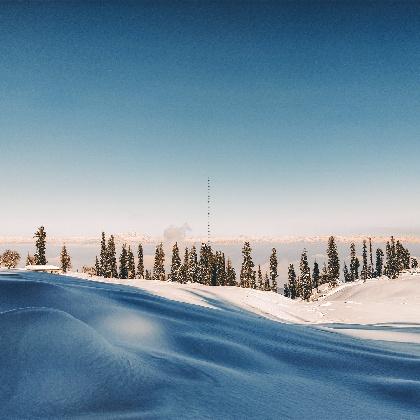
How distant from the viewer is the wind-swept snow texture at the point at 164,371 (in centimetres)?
199

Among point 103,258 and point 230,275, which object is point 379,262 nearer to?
point 230,275

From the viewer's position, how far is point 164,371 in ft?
8.03

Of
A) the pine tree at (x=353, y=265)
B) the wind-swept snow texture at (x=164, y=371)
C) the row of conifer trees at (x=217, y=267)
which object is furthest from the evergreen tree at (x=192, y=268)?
the wind-swept snow texture at (x=164, y=371)

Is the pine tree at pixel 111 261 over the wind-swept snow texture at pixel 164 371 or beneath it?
beneath

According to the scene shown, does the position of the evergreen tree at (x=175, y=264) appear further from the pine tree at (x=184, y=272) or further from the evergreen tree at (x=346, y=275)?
the evergreen tree at (x=346, y=275)

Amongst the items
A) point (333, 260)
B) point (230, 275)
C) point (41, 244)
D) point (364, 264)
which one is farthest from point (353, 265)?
point (41, 244)

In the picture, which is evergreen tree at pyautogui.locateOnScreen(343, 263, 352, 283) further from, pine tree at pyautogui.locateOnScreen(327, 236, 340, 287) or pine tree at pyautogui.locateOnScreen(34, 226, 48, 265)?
pine tree at pyautogui.locateOnScreen(34, 226, 48, 265)

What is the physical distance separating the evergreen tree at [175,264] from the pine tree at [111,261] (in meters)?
14.1

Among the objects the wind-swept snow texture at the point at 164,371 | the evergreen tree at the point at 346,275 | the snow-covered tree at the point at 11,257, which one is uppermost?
the wind-swept snow texture at the point at 164,371

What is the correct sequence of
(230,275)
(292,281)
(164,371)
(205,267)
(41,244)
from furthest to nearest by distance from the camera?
(292,281)
(230,275)
(205,267)
(41,244)
(164,371)

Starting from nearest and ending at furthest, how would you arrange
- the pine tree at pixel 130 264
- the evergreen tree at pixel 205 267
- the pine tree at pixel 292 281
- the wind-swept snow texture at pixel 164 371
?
the wind-swept snow texture at pixel 164 371 < the evergreen tree at pixel 205 267 < the pine tree at pixel 130 264 < the pine tree at pixel 292 281

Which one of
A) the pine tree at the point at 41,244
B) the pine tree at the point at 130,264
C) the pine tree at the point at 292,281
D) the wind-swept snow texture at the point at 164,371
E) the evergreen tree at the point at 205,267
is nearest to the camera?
the wind-swept snow texture at the point at 164,371

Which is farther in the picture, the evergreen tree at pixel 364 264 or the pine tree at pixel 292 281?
the evergreen tree at pixel 364 264

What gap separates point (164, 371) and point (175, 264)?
96.0m
